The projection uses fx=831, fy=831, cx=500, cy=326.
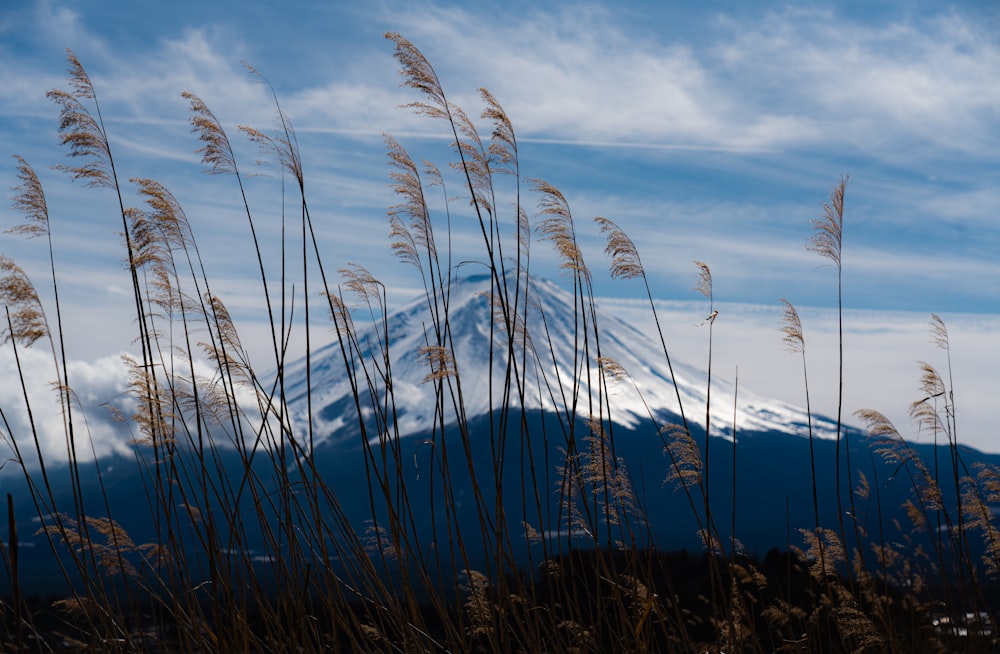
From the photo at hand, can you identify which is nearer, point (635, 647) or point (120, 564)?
point (635, 647)

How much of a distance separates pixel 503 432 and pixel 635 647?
71cm

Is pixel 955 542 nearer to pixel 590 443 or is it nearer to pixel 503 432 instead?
pixel 590 443

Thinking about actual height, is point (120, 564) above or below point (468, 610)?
above

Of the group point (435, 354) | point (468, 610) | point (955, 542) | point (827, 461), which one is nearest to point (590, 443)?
point (435, 354)

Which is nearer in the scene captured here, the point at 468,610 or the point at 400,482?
the point at 400,482

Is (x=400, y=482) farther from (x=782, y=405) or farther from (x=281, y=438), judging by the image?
(x=782, y=405)

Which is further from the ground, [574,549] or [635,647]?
[574,549]

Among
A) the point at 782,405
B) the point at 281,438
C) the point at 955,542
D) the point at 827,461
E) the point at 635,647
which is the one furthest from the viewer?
the point at 782,405

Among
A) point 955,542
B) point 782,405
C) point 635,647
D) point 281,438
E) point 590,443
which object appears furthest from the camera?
point 782,405

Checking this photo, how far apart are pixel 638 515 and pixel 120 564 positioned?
160 centimetres

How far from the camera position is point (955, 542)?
2.92 metres

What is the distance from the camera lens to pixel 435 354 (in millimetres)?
2527

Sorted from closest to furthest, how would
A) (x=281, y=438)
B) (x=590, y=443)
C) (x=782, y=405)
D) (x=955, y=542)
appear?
(x=281, y=438)
(x=590, y=443)
(x=955, y=542)
(x=782, y=405)

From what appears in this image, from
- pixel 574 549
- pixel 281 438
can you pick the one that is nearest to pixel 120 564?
pixel 281 438
